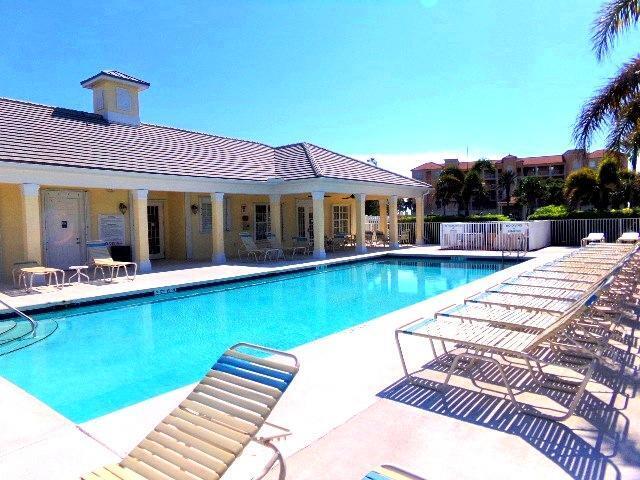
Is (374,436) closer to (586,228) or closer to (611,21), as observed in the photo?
(611,21)

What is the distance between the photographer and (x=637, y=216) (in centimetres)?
2266

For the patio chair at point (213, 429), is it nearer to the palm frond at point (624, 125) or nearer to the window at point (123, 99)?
the palm frond at point (624, 125)

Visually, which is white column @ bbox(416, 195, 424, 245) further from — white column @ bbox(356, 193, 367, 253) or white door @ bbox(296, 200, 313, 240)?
white door @ bbox(296, 200, 313, 240)

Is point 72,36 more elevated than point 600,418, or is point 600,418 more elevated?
point 72,36

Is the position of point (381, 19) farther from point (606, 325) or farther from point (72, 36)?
point (606, 325)

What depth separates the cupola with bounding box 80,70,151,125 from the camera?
17828mm

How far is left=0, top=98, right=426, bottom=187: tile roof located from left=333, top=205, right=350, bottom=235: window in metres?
3.13

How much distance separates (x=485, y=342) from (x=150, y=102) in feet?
63.1

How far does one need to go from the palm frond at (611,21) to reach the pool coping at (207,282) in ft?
32.5

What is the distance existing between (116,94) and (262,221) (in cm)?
814

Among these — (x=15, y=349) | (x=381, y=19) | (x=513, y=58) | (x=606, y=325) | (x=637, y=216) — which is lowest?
(x=15, y=349)

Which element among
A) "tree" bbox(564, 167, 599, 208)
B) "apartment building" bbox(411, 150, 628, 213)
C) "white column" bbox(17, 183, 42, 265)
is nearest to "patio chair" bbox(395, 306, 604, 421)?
"white column" bbox(17, 183, 42, 265)

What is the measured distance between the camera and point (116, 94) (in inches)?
711

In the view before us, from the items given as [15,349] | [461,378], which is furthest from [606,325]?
[15,349]
